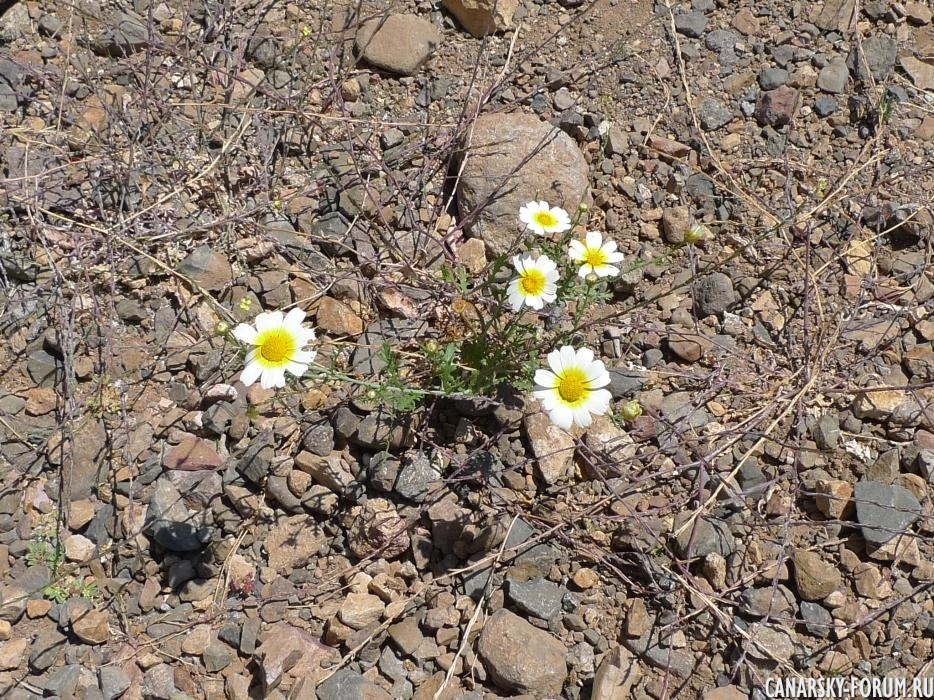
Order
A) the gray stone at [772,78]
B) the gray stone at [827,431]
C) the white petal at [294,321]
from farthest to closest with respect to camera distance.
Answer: the gray stone at [772,78], the gray stone at [827,431], the white petal at [294,321]

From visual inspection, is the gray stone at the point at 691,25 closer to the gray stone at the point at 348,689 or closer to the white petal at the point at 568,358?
the white petal at the point at 568,358

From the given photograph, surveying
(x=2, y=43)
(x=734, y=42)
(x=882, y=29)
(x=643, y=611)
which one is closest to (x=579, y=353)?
(x=643, y=611)

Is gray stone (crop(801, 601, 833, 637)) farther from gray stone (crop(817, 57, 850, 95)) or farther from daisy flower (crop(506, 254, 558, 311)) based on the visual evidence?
gray stone (crop(817, 57, 850, 95))

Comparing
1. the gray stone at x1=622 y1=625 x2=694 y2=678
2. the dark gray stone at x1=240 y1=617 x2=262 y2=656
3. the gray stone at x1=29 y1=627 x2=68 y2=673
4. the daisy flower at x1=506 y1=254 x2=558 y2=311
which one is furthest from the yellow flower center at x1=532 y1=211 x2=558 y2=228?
the gray stone at x1=29 y1=627 x2=68 y2=673

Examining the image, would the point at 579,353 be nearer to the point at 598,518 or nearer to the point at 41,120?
the point at 598,518

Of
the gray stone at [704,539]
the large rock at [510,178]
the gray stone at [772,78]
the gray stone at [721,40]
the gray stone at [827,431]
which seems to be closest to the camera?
the gray stone at [704,539]

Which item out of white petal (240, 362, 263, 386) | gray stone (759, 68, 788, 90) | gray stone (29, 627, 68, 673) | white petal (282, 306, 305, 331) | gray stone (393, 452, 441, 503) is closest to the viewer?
white petal (240, 362, 263, 386)

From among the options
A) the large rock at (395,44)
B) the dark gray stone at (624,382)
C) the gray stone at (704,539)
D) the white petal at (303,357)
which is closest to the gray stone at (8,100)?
the large rock at (395,44)

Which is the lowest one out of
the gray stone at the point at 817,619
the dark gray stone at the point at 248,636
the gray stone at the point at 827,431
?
the dark gray stone at the point at 248,636
